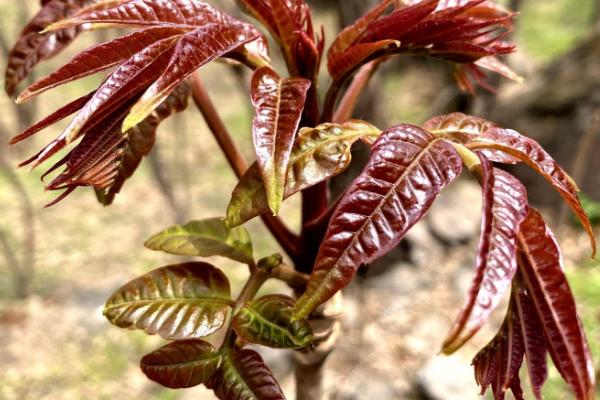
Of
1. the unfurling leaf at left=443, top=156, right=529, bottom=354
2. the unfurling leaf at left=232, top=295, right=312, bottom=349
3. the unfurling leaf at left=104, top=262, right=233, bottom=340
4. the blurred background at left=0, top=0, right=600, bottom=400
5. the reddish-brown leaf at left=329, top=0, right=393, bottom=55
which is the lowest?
the blurred background at left=0, top=0, right=600, bottom=400

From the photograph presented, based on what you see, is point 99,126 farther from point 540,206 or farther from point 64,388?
point 540,206

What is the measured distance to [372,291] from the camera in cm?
325

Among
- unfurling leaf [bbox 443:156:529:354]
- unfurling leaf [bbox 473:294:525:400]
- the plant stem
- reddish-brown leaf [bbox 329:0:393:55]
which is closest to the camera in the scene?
unfurling leaf [bbox 443:156:529:354]

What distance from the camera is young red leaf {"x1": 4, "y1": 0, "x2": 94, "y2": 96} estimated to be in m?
0.87

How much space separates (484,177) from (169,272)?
39 centimetres

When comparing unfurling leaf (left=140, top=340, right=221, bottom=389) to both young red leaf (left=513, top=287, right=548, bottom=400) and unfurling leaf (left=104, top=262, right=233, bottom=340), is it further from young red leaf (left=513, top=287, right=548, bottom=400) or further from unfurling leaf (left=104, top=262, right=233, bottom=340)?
young red leaf (left=513, top=287, right=548, bottom=400)

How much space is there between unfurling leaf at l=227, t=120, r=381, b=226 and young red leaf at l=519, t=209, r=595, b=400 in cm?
19

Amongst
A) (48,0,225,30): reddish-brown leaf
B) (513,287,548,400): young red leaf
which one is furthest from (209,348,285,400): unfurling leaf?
(48,0,225,30): reddish-brown leaf

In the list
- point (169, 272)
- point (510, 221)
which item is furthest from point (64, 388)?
point (510, 221)

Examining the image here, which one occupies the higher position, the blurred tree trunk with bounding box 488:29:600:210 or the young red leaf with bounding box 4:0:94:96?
the young red leaf with bounding box 4:0:94:96

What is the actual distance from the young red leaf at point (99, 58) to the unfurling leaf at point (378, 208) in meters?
0.26

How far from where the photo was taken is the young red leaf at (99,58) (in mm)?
562

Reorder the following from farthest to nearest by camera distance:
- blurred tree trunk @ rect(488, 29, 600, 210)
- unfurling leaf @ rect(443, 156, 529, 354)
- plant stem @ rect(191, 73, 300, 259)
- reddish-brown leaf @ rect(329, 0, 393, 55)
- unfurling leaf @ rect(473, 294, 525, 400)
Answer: blurred tree trunk @ rect(488, 29, 600, 210) < plant stem @ rect(191, 73, 300, 259) < reddish-brown leaf @ rect(329, 0, 393, 55) < unfurling leaf @ rect(473, 294, 525, 400) < unfurling leaf @ rect(443, 156, 529, 354)

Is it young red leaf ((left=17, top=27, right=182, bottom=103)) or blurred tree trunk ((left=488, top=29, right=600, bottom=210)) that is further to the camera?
blurred tree trunk ((left=488, top=29, right=600, bottom=210))
